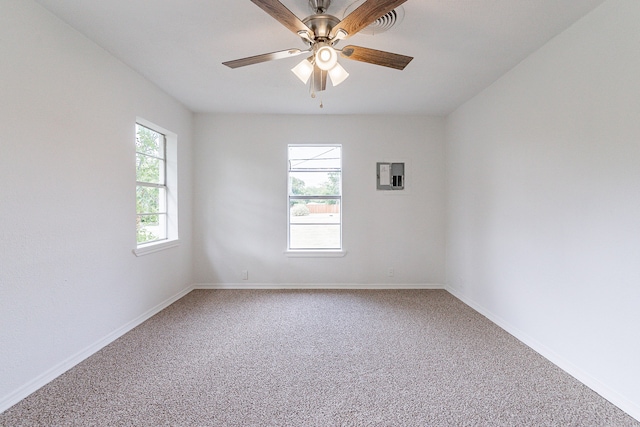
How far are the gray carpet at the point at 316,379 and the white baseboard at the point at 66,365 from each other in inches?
1.9

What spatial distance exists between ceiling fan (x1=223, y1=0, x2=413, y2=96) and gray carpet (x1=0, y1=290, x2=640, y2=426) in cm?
207

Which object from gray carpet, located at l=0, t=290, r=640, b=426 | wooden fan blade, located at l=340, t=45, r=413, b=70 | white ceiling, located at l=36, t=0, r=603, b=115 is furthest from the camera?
white ceiling, located at l=36, t=0, r=603, b=115

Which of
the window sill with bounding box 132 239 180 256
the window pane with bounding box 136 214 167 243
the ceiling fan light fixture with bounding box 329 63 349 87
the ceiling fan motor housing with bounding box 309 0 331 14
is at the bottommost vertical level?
the window sill with bounding box 132 239 180 256

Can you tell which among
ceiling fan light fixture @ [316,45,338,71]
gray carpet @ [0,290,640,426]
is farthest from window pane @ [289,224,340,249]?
ceiling fan light fixture @ [316,45,338,71]

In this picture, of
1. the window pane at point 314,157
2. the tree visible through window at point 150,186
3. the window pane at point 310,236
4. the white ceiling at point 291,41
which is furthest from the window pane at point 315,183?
the tree visible through window at point 150,186

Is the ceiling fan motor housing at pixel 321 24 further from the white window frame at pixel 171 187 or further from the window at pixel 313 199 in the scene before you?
the white window frame at pixel 171 187

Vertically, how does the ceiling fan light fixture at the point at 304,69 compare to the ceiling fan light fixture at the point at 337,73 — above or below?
above

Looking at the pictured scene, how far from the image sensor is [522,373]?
6.64 ft

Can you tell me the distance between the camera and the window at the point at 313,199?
4.14m

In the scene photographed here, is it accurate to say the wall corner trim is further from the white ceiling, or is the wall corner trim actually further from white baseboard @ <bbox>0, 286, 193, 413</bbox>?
the white ceiling

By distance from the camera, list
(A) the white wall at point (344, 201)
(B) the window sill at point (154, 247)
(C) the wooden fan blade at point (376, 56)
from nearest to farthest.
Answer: (C) the wooden fan blade at point (376, 56) → (B) the window sill at point (154, 247) → (A) the white wall at point (344, 201)

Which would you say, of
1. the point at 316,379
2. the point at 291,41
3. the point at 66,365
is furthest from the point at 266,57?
the point at 66,365

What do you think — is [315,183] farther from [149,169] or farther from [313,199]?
[149,169]

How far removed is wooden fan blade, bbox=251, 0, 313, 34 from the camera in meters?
1.39
